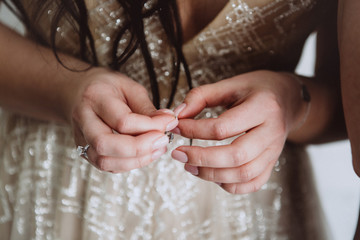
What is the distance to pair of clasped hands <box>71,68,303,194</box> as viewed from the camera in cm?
32

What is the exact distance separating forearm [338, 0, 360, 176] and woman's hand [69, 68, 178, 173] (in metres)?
0.20

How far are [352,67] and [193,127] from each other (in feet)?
0.63

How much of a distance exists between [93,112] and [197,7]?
0.25m

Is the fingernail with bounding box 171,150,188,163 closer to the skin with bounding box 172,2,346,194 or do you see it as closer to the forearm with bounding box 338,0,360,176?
the skin with bounding box 172,2,346,194

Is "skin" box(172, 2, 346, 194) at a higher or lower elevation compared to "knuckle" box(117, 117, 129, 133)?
lower

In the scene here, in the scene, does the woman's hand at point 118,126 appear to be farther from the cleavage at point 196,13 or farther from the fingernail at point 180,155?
the cleavage at point 196,13

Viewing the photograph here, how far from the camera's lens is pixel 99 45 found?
503 millimetres

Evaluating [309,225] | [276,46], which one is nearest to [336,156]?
[309,225]

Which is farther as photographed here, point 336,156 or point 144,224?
point 336,156

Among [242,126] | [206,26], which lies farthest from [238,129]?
[206,26]

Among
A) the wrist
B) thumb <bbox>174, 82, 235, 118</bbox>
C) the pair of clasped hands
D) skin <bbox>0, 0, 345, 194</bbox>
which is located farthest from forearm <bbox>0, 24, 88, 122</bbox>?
the wrist

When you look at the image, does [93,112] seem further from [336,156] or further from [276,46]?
[336,156]

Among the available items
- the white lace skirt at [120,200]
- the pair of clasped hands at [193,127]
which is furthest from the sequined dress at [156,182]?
the pair of clasped hands at [193,127]

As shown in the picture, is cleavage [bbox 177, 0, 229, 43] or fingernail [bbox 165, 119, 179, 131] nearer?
fingernail [bbox 165, 119, 179, 131]
